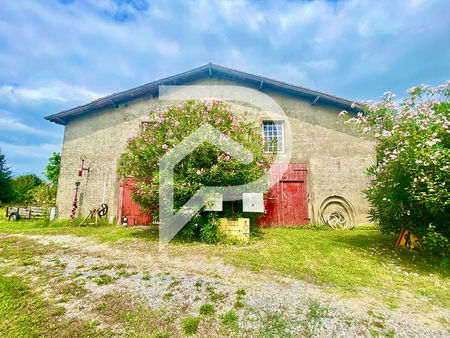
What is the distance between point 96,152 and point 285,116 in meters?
8.05

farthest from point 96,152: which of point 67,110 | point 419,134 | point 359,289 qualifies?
point 419,134

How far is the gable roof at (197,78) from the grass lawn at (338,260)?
5368 mm

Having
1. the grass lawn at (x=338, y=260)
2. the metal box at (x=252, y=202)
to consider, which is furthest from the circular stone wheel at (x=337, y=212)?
the metal box at (x=252, y=202)

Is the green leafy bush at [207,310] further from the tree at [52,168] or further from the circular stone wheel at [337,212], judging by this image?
the tree at [52,168]

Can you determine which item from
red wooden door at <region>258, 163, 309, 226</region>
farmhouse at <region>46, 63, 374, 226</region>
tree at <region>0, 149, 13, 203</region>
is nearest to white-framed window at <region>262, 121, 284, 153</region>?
farmhouse at <region>46, 63, 374, 226</region>

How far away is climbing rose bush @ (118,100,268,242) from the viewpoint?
4.99 metres

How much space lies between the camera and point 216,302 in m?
2.45

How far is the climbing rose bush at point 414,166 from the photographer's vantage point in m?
3.34

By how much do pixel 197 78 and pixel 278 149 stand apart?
16.0ft

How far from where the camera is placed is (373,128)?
4.82 metres

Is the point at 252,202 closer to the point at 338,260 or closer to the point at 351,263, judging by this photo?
the point at 338,260

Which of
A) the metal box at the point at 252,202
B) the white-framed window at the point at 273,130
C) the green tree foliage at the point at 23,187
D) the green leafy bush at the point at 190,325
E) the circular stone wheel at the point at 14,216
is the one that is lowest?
the green leafy bush at the point at 190,325

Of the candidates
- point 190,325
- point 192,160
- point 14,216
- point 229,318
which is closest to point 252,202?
point 192,160

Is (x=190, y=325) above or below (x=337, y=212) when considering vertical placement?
below
